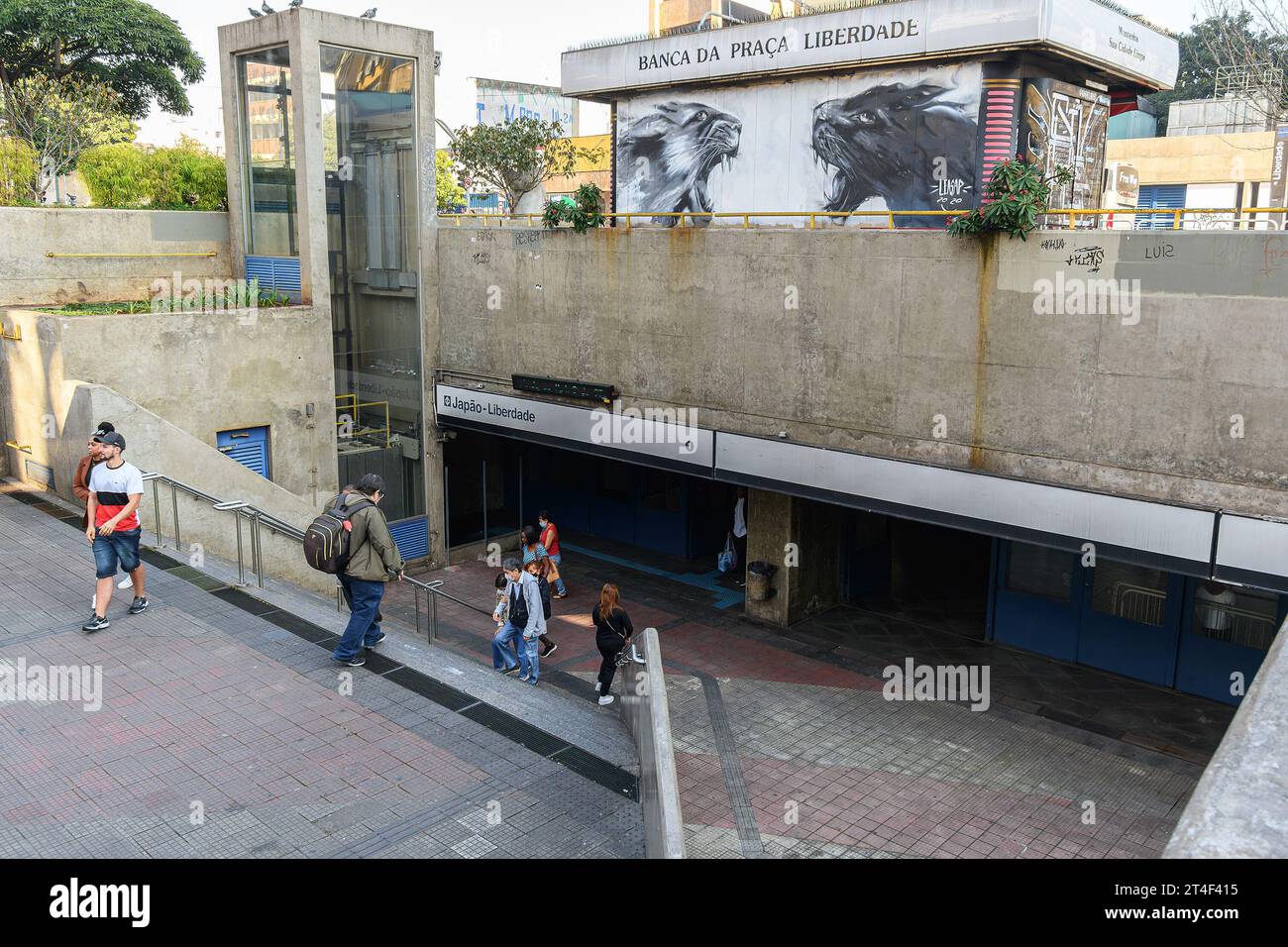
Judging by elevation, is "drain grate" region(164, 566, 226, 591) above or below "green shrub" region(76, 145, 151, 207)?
below

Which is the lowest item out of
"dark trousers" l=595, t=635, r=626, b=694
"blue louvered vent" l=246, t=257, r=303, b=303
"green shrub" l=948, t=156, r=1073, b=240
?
"dark trousers" l=595, t=635, r=626, b=694

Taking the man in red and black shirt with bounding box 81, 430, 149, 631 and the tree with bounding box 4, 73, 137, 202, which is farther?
the tree with bounding box 4, 73, 137, 202

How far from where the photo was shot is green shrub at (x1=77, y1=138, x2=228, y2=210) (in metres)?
22.1

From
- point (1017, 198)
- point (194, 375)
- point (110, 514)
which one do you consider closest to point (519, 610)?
point (110, 514)

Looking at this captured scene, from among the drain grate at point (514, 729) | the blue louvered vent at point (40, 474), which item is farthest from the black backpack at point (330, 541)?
the blue louvered vent at point (40, 474)

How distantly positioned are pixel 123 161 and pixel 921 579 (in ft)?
63.4

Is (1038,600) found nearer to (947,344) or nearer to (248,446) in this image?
(947,344)

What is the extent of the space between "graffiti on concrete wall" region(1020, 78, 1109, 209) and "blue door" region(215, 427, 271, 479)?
46.0 feet

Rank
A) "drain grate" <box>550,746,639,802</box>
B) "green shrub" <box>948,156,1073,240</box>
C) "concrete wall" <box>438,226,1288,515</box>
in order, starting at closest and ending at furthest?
"drain grate" <box>550,746,639,802</box> < "concrete wall" <box>438,226,1288,515</box> < "green shrub" <box>948,156,1073,240</box>

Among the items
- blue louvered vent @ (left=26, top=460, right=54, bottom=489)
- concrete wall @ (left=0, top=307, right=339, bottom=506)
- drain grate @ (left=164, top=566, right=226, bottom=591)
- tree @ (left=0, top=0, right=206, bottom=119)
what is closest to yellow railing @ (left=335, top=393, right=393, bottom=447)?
concrete wall @ (left=0, top=307, right=339, bottom=506)

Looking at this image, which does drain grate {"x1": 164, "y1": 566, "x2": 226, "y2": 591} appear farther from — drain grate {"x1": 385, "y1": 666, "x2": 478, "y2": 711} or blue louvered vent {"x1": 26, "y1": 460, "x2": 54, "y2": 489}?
blue louvered vent {"x1": 26, "y1": 460, "x2": 54, "y2": 489}

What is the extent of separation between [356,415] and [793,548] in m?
9.07

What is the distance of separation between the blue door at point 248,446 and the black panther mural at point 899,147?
435 inches
